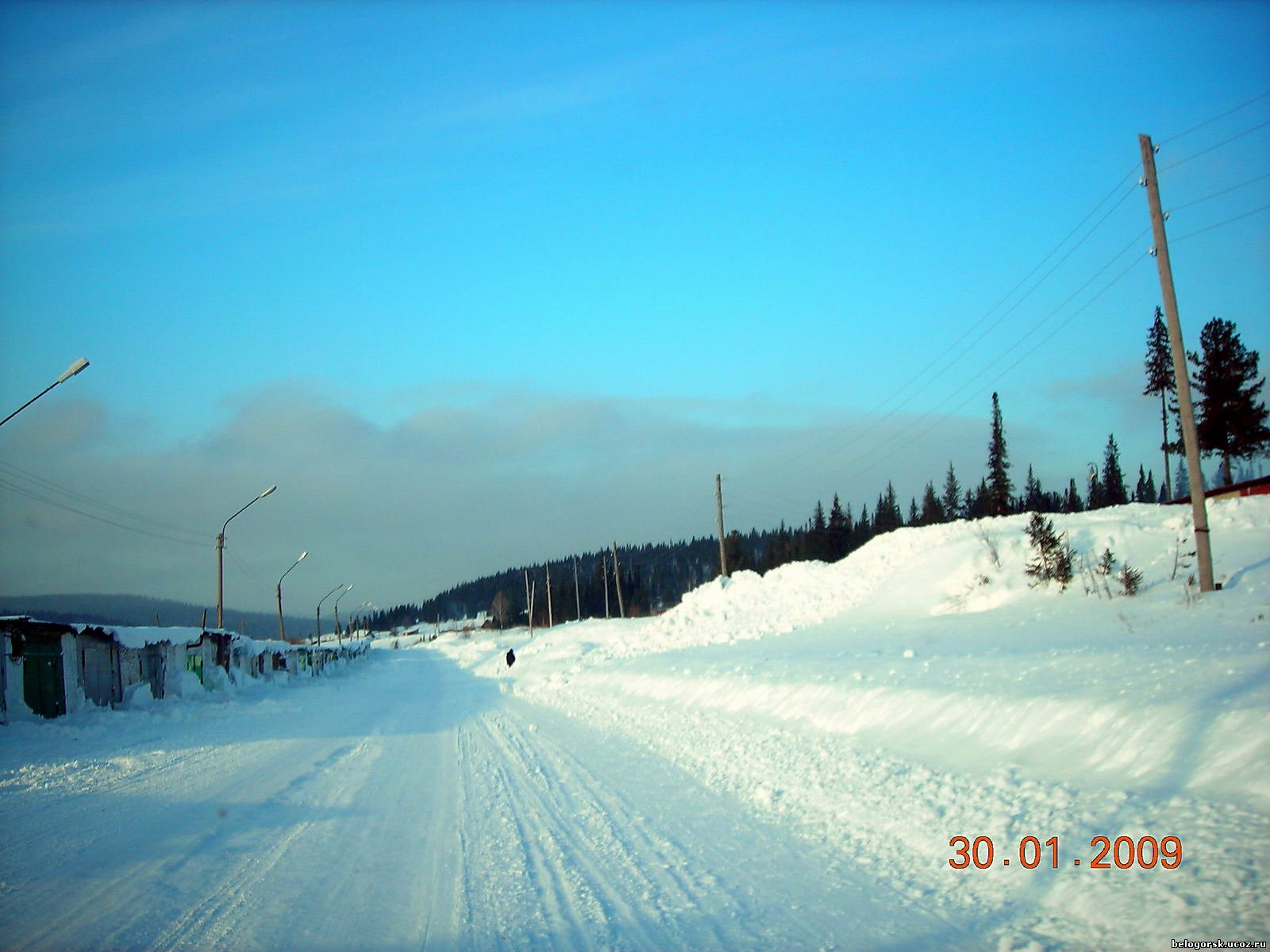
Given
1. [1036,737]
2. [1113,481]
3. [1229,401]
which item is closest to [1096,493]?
[1113,481]

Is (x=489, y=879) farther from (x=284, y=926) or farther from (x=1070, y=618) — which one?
(x=1070, y=618)

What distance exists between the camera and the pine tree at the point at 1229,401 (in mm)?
39438

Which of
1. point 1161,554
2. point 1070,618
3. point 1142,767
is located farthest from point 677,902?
point 1161,554

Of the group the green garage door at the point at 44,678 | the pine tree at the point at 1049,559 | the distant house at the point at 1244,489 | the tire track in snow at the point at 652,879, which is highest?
the distant house at the point at 1244,489

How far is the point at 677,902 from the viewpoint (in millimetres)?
5648

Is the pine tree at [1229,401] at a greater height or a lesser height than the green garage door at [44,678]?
greater

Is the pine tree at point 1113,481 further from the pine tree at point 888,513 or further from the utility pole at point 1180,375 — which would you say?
Result: the utility pole at point 1180,375

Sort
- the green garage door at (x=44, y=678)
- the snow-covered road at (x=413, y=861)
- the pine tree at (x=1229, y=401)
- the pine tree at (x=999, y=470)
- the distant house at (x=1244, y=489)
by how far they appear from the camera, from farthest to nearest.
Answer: the pine tree at (x=999, y=470)
the pine tree at (x=1229, y=401)
the distant house at (x=1244, y=489)
the green garage door at (x=44, y=678)
the snow-covered road at (x=413, y=861)

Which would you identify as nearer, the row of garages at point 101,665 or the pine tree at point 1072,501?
the row of garages at point 101,665

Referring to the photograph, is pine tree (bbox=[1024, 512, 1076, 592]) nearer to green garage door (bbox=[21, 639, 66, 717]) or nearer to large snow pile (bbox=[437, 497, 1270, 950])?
large snow pile (bbox=[437, 497, 1270, 950])

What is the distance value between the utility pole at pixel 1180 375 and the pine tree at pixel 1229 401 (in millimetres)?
30096

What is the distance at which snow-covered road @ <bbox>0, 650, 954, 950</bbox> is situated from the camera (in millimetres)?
5203

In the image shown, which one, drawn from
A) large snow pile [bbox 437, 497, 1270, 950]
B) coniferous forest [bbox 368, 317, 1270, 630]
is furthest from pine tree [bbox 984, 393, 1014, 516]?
large snow pile [bbox 437, 497, 1270, 950]

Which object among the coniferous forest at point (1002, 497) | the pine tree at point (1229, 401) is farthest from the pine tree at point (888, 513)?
the pine tree at point (1229, 401)
